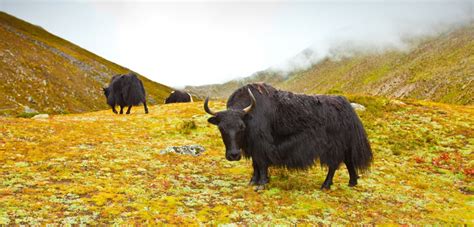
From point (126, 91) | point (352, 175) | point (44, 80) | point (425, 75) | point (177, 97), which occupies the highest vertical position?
point (425, 75)

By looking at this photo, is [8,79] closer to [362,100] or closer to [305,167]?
[362,100]

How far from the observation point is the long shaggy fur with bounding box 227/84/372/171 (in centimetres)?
955

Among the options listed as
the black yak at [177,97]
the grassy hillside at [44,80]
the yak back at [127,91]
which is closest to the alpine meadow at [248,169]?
the yak back at [127,91]

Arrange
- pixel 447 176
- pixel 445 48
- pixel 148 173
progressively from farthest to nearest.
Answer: pixel 445 48, pixel 447 176, pixel 148 173

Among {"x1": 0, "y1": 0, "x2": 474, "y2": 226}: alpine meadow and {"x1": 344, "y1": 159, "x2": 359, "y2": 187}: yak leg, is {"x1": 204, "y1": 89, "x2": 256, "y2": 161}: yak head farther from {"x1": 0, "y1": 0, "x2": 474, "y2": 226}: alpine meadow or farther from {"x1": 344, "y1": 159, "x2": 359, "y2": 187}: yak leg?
{"x1": 344, "y1": 159, "x2": 359, "y2": 187}: yak leg

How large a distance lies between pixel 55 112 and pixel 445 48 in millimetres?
155414

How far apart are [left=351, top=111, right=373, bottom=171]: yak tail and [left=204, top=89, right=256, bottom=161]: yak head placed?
144 inches

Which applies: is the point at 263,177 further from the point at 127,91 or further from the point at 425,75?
the point at 425,75

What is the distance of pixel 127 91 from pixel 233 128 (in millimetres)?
15857

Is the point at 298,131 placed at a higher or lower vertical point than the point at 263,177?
higher

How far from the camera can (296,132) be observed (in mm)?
9922

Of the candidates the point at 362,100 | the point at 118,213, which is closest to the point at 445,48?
the point at 362,100

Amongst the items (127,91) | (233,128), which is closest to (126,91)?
(127,91)

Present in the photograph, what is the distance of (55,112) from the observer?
1916 inches
